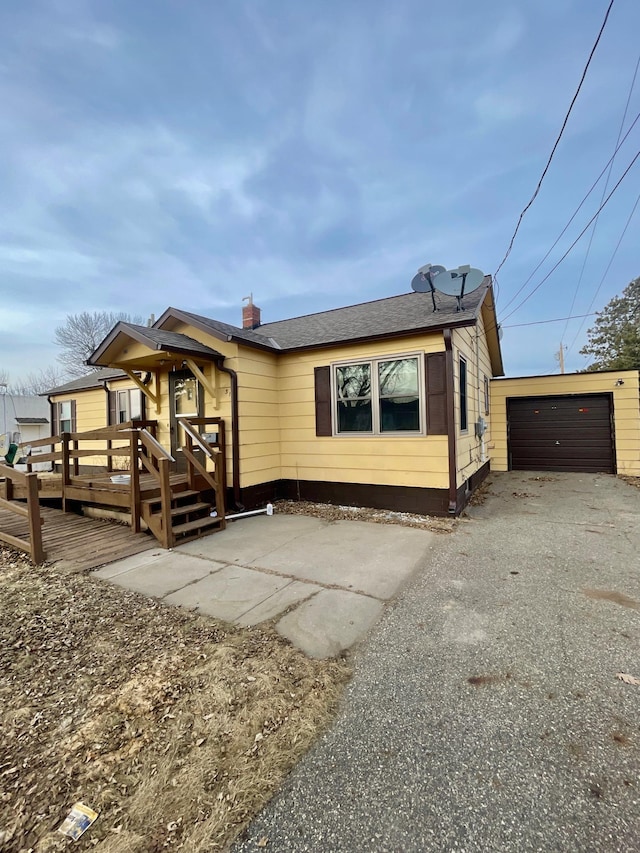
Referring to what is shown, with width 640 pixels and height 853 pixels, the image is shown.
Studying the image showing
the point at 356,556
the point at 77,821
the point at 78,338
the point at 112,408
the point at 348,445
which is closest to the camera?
the point at 77,821

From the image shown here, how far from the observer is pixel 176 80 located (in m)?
7.50

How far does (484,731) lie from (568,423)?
10.7 m

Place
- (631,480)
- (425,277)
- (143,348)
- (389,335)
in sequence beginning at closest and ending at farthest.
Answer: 1. (389,335)
2. (143,348)
3. (425,277)
4. (631,480)

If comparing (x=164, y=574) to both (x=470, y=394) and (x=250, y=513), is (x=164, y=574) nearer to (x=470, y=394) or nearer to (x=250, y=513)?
(x=250, y=513)

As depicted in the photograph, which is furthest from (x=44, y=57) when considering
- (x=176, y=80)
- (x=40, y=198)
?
(x=40, y=198)

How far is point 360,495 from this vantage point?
6.57 m

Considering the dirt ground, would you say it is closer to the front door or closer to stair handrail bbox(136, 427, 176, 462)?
the front door

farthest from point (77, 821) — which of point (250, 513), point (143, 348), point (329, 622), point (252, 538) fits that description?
point (143, 348)

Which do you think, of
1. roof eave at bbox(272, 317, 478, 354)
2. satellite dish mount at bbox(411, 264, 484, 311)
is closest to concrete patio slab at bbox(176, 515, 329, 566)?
roof eave at bbox(272, 317, 478, 354)

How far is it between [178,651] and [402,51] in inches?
386

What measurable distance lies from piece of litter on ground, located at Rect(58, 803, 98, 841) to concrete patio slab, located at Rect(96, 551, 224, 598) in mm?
2004

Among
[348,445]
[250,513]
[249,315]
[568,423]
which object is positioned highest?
[249,315]

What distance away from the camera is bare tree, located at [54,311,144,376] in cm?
2425

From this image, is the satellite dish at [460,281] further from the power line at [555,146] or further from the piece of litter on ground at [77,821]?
the piece of litter on ground at [77,821]
